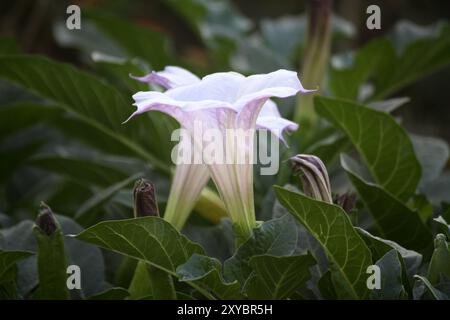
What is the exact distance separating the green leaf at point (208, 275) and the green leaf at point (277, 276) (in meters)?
0.02

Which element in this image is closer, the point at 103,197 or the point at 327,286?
the point at 327,286

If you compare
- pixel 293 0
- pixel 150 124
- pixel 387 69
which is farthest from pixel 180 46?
pixel 150 124

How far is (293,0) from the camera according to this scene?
11.6ft

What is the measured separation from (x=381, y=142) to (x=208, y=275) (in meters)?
0.41

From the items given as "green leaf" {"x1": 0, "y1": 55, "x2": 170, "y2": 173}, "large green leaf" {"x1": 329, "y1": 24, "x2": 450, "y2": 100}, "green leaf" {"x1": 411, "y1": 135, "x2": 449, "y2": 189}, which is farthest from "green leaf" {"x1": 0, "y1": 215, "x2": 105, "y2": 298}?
"large green leaf" {"x1": 329, "y1": 24, "x2": 450, "y2": 100}

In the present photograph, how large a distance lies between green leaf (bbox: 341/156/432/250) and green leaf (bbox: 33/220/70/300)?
0.37m

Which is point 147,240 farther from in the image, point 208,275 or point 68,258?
point 68,258

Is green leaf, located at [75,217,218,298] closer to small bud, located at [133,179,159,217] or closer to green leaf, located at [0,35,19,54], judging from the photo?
small bud, located at [133,179,159,217]

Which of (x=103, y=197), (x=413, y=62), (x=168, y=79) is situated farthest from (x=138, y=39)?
(x=168, y=79)

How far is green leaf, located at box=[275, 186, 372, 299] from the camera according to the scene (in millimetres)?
867

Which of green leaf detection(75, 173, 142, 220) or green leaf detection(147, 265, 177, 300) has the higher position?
green leaf detection(75, 173, 142, 220)

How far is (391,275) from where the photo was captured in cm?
89
